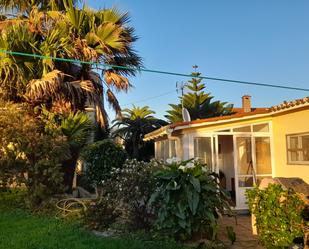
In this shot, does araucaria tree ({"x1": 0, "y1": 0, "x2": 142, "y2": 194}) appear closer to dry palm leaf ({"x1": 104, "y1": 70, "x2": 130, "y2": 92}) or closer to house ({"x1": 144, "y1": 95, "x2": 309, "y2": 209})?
dry palm leaf ({"x1": 104, "y1": 70, "x2": 130, "y2": 92})

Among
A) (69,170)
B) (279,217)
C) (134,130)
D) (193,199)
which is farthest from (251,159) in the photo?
(134,130)

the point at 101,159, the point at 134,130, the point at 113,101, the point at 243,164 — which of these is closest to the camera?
the point at 243,164

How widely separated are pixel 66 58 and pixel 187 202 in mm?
7423

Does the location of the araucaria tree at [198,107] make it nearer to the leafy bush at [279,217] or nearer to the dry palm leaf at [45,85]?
the dry palm leaf at [45,85]

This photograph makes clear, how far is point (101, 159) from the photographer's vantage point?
15.6m

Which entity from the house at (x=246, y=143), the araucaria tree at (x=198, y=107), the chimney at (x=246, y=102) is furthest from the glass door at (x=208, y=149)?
the araucaria tree at (x=198, y=107)

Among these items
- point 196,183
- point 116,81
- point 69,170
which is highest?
point 116,81

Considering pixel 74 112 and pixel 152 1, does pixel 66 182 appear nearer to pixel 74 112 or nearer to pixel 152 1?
pixel 74 112

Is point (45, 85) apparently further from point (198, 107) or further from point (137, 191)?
point (198, 107)

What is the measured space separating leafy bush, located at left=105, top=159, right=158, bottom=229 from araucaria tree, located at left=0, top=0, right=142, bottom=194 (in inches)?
153

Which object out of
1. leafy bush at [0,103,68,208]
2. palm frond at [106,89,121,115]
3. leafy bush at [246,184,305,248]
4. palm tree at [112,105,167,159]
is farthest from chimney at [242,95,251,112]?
leafy bush at [246,184,305,248]

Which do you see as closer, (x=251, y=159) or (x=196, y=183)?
(x=196, y=183)

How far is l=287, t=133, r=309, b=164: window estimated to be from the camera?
10548 millimetres

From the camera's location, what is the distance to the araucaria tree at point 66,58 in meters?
12.1
